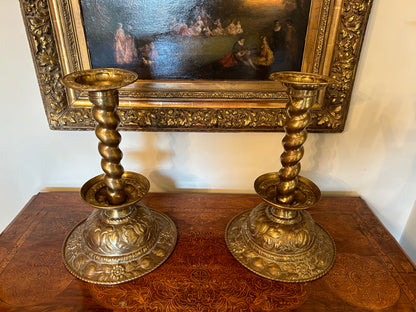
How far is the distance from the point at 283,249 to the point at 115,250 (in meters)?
0.47

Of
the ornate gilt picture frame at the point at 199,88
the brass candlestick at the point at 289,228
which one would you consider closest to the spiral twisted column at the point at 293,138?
the brass candlestick at the point at 289,228

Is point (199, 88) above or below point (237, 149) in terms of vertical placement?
above

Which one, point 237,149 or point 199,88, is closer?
point 199,88

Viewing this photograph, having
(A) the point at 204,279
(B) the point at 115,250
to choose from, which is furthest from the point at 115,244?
(A) the point at 204,279

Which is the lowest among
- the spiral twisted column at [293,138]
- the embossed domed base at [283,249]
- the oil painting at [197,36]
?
the embossed domed base at [283,249]

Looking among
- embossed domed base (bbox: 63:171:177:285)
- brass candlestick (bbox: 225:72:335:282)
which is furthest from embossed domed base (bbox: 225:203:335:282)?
embossed domed base (bbox: 63:171:177:285)

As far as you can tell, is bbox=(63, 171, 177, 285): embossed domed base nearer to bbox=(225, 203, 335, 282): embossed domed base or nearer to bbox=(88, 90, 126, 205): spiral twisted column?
bbox=(88, 90, 126, 205): spiral twisted column

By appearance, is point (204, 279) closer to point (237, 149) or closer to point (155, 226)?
point (155, 226)

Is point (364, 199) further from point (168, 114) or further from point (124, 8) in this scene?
point (124, 8)

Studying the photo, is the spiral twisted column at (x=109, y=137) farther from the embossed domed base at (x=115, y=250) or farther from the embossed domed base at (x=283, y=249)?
the embossed domed base at (x=283, y=249)

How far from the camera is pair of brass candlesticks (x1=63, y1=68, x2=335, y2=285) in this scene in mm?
768

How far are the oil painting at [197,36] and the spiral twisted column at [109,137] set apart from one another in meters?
0.26

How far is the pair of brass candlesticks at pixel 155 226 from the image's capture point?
768mm

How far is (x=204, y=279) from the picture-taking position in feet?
2.56
